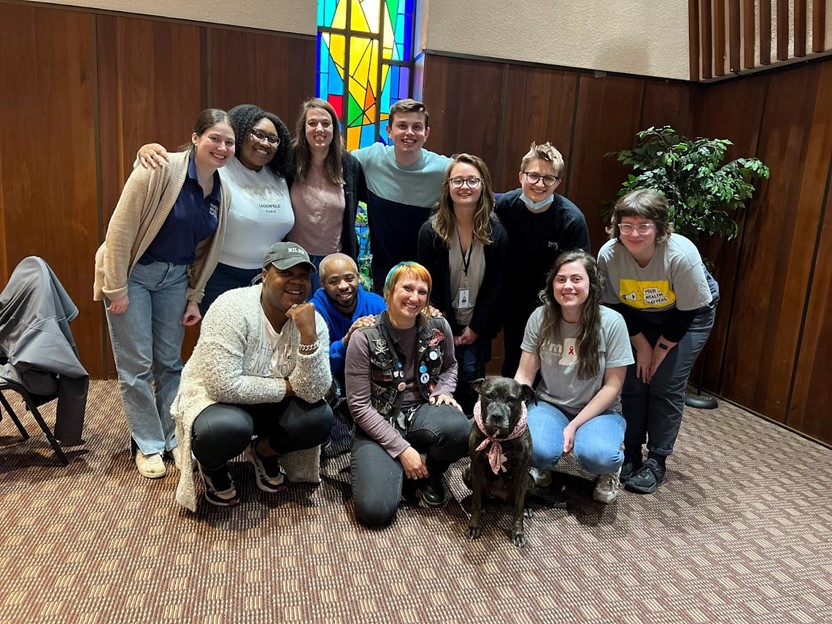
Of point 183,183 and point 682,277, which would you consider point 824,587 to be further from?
point 183,183

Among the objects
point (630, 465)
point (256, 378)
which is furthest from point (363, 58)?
point (630, 465)

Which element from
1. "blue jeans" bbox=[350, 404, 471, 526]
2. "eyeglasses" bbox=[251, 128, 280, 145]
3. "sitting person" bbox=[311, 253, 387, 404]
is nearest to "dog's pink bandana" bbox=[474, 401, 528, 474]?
"blue jeans" bbox=[350, 404, 471, 526]

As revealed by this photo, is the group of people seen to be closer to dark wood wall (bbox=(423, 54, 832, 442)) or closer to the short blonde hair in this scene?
the short blonde hair

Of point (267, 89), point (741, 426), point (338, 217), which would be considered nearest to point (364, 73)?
point (267, 89)

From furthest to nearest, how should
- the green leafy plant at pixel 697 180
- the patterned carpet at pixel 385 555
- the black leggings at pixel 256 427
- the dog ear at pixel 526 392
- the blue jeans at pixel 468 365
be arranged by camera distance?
the green leafy plant at pixel 697 180
the blue jeans at pixel 468 365
the dog ear at pixel 526 392
the black leggings at pixel 256 427
the patterned carpet at pixel 385 555

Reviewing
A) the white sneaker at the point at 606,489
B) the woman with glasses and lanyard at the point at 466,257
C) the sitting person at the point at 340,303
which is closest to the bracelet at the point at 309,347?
the sitting person at the point at 340,303

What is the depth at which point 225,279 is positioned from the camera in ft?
8.89

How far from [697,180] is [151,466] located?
3.64 meters

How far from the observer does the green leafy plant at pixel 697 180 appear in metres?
3.72

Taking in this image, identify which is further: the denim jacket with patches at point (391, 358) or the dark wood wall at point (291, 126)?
the dark wood wall at point (291, 126)

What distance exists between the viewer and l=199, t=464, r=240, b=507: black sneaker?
2.31 meters

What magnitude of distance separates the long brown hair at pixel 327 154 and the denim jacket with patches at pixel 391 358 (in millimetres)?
827

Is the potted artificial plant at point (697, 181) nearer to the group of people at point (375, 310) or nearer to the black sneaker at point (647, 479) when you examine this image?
the group of people at point (375, 310)

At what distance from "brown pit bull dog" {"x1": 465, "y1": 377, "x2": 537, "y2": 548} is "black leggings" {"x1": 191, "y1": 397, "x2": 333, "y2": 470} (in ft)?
2.04
